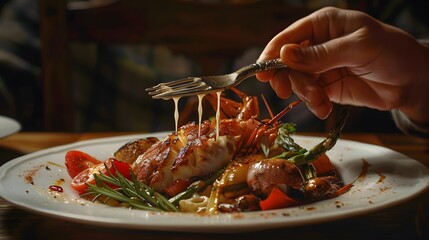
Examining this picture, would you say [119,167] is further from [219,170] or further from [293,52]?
[293,52]

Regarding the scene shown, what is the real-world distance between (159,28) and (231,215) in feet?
7.76

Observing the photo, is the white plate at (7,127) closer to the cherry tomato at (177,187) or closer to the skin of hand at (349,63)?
the cherry tomato at (177,187)

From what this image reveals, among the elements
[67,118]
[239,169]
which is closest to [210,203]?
[239,169]

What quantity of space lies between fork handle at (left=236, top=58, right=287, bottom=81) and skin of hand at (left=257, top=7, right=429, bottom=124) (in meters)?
0.04

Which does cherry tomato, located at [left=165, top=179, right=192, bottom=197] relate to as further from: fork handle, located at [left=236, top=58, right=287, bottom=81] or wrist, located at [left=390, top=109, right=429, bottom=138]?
wrist, located at [left=390, top=109, right=429, bottom=138]

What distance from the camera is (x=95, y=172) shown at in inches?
65.9

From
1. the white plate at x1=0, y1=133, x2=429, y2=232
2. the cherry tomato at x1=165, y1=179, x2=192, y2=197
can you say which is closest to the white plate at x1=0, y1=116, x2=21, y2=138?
the white plate at x1=0, y1=133, x2=429, y2=232

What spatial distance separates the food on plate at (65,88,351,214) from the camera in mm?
1367

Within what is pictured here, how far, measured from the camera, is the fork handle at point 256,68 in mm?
1583

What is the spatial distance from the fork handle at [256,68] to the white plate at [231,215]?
0.38 metres

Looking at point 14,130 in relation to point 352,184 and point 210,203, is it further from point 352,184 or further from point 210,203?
point 352,184

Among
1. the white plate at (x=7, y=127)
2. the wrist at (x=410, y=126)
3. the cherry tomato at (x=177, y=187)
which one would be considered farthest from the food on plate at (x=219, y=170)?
the wrist at (x=410, y=126)

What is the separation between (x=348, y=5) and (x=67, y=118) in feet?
5.77

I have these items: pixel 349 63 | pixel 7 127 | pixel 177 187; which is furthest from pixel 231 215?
pixel 7 127
